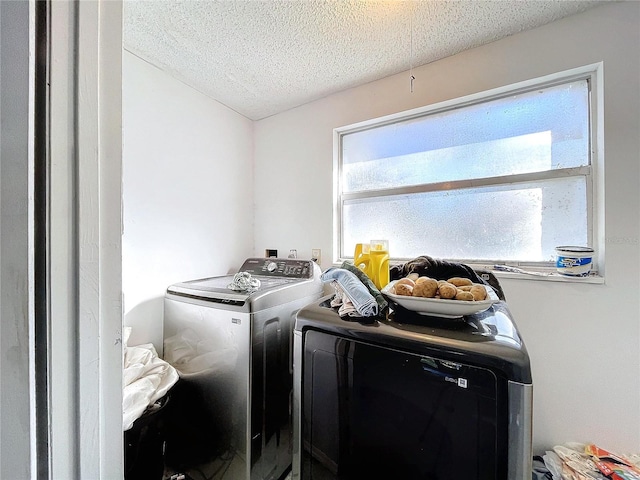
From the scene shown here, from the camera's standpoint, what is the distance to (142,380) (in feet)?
3.85

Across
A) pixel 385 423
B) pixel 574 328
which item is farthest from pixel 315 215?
pixel 574 328

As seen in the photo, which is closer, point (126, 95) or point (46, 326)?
point (46, 326)

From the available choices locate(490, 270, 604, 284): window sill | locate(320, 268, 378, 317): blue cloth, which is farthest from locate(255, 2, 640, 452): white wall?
locate(320, 268, 378, 317): blue cloth

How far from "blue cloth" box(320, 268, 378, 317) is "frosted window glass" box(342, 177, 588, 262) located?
39.8 inches

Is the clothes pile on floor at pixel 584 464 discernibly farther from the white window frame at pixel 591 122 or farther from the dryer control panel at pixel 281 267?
the dryer control panel at pixel 281 267

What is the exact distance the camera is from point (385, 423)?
0.74 m

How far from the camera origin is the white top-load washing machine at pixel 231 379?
1.22 meters

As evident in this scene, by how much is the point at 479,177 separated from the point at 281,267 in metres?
1.46

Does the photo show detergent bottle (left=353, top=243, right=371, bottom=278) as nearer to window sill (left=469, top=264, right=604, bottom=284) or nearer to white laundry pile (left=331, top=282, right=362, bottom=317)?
white laundry pile (left=331, top=282, right=362, bottom=317)

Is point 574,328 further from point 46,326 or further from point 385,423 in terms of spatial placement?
point 46,326

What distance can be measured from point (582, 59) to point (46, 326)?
2193 mm

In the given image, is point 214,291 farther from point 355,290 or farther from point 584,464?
point 584,464

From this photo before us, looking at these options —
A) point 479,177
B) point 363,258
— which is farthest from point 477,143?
point 363,258

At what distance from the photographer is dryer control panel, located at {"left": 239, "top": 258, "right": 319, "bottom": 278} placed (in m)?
1.80
